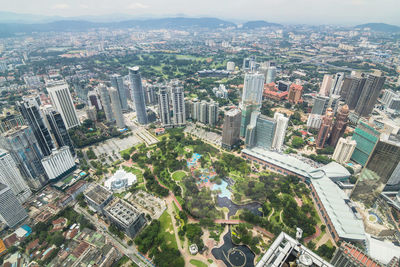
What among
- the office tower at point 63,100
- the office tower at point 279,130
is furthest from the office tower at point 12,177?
the office tower at point 279,130

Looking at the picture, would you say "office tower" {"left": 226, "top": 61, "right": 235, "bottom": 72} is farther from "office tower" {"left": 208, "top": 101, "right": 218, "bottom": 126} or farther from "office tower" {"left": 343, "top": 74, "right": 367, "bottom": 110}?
"office tower" {"left": 208, "top": 101, "right": 218, "bottom": 126}

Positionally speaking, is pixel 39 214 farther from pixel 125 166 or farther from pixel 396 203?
pixel 396 203

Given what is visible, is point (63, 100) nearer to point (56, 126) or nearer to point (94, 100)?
point (94, 100)

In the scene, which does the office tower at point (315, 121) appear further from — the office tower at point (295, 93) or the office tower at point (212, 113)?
the office tower at point (212, 113)

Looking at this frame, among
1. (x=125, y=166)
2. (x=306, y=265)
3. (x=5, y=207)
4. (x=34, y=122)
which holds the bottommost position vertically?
(x=125, y=166)

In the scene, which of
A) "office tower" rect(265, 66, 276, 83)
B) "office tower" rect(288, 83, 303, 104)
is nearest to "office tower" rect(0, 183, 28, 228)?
"office tower" rect(288, 83, 303, 104)

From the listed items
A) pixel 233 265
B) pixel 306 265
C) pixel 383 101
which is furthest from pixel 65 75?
pixel 383 101
